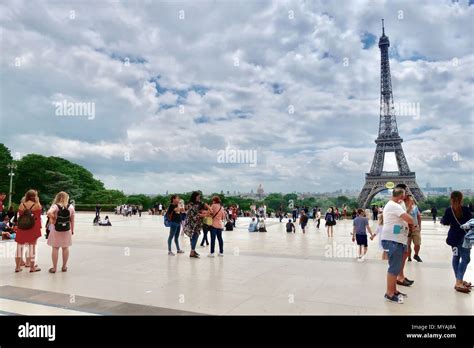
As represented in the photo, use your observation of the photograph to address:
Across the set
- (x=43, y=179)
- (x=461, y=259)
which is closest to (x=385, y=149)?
(x=43, y=179)

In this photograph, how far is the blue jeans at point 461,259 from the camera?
5.79 m

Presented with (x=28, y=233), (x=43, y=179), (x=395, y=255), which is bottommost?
(x=395, y=255)

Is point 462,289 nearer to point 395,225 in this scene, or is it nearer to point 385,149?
point 395,225

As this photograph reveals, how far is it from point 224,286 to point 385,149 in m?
68.2

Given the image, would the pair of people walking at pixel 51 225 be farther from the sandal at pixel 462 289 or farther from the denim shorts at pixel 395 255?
the sandal at pixel 462 289

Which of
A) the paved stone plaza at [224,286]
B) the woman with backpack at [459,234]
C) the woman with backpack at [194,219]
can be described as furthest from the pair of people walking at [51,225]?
Result: the woman with backpack at [459,234]

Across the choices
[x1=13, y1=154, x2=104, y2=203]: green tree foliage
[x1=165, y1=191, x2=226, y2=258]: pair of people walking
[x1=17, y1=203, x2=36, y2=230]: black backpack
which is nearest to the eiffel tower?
[x1=13, y1=154, x2=104, y2=203]: green tree foliage

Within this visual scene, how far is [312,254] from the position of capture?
33.7ft

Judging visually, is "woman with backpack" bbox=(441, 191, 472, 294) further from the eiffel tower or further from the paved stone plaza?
the eiffel tower

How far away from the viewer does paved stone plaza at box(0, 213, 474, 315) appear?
196 inches

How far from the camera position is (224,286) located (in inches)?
243
